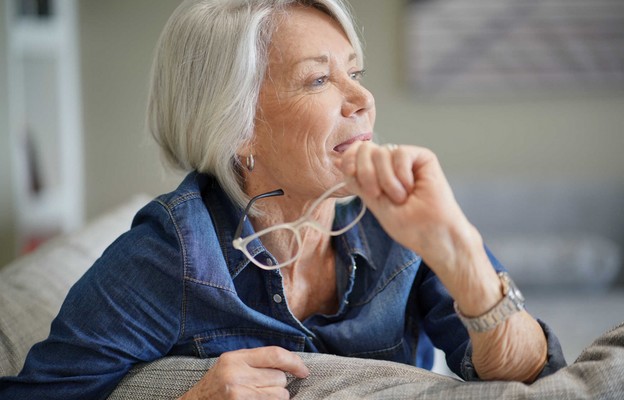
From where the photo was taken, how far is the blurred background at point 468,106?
385 cm

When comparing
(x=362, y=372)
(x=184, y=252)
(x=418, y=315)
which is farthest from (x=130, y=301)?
(x=418, y=315)

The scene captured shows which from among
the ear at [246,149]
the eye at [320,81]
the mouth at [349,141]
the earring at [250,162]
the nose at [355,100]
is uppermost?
the eye at [320,81]

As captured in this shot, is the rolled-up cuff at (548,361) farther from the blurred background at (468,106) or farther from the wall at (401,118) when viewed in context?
the wall at (401,118)

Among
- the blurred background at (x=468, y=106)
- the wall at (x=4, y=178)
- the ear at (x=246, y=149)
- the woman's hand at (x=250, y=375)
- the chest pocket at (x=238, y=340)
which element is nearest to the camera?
the woman's hand at (x=250, y=375)

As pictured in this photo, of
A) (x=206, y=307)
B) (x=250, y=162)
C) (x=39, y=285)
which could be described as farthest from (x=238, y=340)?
(x=39, y=285)

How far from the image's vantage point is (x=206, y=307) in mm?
1170

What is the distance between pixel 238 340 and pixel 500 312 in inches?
17.5

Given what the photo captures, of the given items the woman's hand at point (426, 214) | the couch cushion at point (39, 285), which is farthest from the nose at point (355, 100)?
the couch cushion at point (39, 285)

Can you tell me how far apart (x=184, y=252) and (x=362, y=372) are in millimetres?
325

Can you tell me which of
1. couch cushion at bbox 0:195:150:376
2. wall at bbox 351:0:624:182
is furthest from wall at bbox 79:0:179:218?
couch cushion at bbox 0:195:150:376

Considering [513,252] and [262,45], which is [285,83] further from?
[513,252]

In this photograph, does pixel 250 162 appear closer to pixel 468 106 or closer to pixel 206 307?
pixel 206 307

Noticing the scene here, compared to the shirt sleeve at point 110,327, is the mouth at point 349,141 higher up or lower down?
higher up

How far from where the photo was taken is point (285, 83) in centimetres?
126
